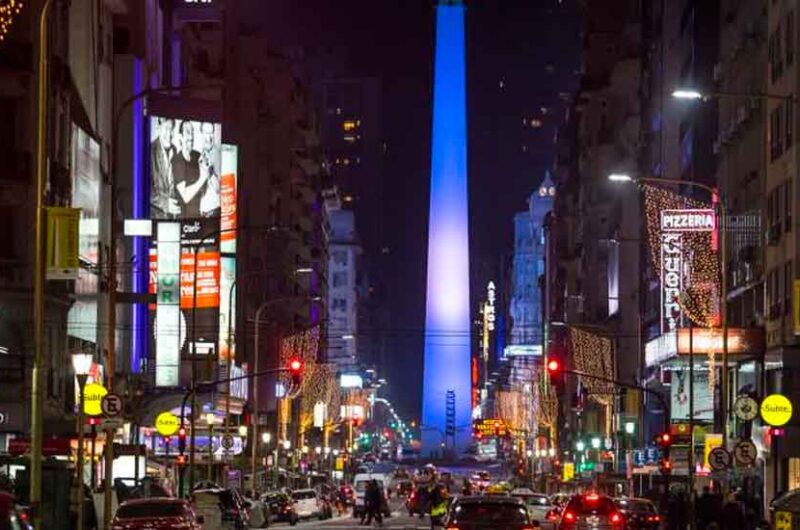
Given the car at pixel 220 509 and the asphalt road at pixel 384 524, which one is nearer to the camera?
the car at pixel 220 509

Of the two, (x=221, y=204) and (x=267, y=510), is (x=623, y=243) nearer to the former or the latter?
(x=221, y=204)

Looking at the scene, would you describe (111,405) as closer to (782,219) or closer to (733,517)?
(733,517)

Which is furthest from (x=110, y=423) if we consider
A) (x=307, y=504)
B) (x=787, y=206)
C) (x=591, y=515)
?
(x=307, y=504)

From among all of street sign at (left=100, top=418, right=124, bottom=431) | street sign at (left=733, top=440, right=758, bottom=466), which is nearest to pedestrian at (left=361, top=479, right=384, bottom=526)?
street sign at (left=100, top=418, right=124, bottom=431)

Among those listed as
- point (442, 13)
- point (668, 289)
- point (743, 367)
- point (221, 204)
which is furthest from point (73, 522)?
point (442, 13)

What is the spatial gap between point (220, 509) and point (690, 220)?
2249 cm

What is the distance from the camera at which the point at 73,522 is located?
50219mm

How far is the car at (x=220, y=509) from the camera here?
199ft

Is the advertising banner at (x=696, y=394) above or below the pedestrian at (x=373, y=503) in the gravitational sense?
above

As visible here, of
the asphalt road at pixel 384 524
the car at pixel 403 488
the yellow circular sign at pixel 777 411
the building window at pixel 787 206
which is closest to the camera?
the yellow circular sign at pixel 777 411

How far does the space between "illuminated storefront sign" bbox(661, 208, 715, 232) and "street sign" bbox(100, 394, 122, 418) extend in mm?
31207

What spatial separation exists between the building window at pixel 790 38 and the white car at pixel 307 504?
34961 mm

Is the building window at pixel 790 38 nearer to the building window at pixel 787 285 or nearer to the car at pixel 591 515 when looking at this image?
the building window at pixel 787 285

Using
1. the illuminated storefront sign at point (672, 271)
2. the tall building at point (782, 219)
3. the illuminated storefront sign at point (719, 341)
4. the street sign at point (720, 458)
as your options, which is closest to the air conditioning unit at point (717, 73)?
the illuminated storefront sign at point (672, 271)
